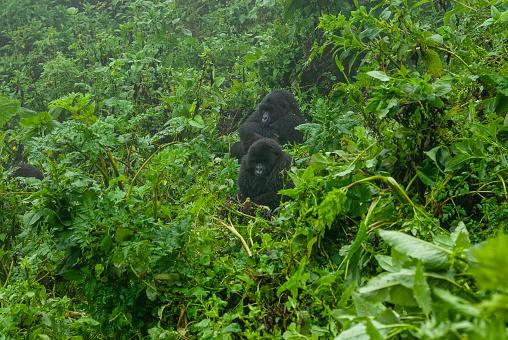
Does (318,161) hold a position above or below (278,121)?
above

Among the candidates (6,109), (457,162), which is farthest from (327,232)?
(6,109)

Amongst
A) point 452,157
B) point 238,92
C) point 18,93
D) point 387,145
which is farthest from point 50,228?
point 18,93

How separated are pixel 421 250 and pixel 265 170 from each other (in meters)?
2.14

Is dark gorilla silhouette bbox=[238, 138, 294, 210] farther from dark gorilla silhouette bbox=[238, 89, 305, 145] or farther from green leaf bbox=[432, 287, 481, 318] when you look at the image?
green leaf bbox=[432, 287, 481, 318]

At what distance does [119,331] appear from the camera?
113 cm

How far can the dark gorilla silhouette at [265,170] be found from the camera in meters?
2.72

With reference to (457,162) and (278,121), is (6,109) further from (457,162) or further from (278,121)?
(278,121)

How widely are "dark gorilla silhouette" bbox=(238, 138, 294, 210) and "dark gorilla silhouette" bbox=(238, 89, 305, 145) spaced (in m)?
0.43

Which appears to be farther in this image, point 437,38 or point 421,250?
point 437,38

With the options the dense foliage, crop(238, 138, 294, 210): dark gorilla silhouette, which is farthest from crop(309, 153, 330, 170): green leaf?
crop(238, 138, 294, 210): dark gorilla silhouette

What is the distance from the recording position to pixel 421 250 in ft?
2.20

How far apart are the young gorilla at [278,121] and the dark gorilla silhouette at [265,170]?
39 centimetres

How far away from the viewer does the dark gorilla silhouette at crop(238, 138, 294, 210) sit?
2.72 meters

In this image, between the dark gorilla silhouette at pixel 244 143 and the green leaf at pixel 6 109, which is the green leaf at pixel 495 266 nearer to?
the green leaf at pixel 6 109
